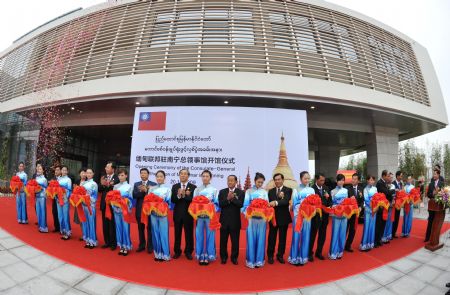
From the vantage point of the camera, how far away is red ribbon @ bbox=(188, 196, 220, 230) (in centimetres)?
359

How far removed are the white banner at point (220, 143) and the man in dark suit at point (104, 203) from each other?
9.44 feet

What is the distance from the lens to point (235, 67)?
7699mm

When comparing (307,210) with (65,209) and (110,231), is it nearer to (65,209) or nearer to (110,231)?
(110,231)

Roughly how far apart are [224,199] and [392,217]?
153 inches

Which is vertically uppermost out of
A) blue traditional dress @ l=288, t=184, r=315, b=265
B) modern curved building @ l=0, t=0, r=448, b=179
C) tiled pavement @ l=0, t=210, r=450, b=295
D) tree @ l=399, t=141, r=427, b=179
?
modern curved building @ l=0, t=0, r=448, b=179

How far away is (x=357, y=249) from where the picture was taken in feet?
15.2

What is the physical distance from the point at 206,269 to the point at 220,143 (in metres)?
4.22

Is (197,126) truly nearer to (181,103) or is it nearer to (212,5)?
(181,103)

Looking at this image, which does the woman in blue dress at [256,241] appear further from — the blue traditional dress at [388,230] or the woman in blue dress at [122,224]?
the blue traditional dress at [388,230]

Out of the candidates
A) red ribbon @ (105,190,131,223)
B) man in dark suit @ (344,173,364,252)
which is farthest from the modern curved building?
red ribbon @ (105,190,131,223)

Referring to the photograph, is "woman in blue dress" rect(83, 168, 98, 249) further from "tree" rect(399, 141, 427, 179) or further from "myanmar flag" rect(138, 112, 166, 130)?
"tree" rect(399, 141, 427, 179)

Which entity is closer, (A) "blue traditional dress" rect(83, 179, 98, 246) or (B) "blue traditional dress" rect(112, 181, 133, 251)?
(B) "blue traditional dress" rect(112, 181, 133, 251)

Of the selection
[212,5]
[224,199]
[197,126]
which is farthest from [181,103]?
[224,199]

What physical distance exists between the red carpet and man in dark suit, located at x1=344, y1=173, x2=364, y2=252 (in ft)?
0.67
